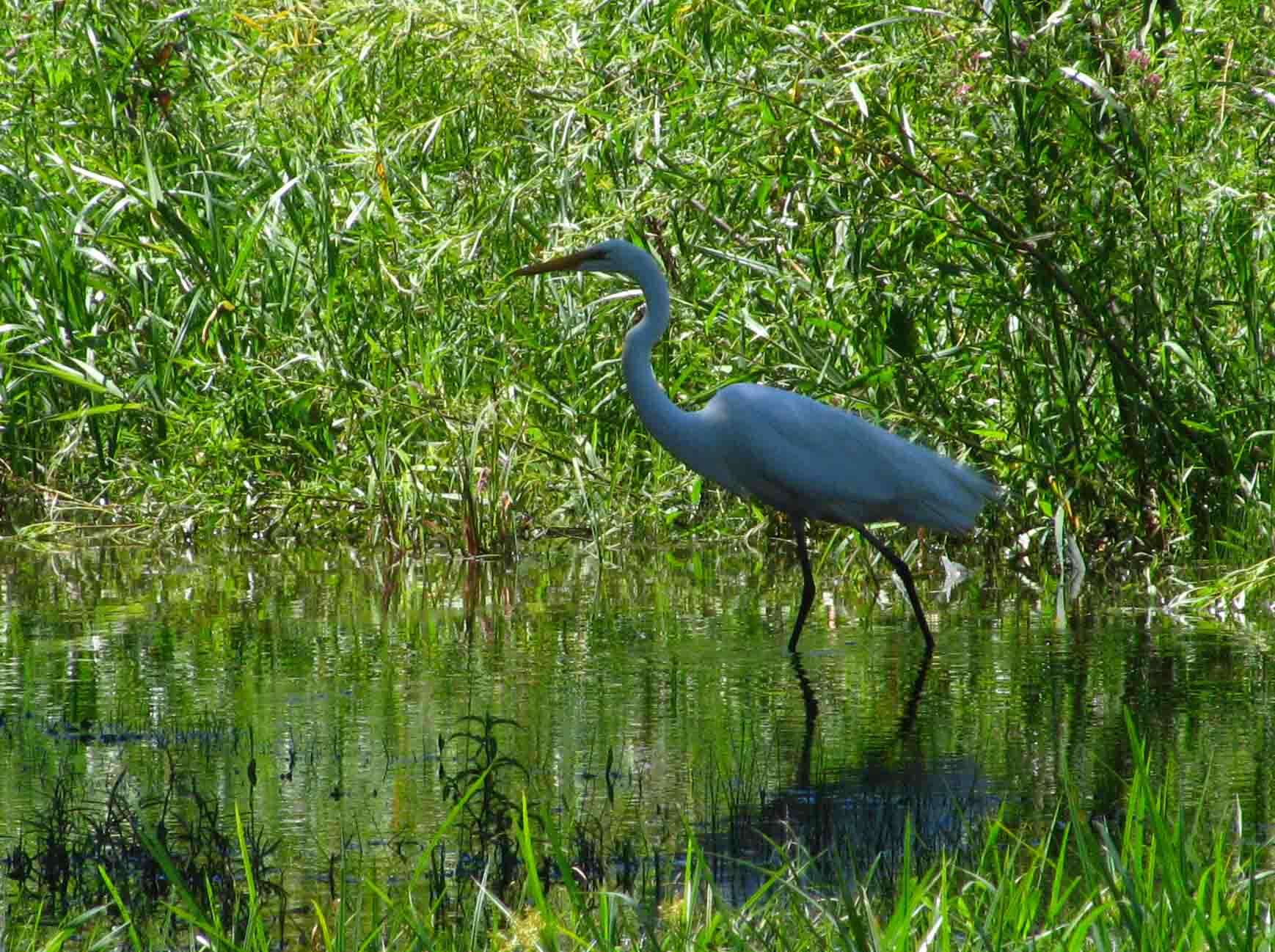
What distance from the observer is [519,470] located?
993cm

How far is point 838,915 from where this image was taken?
10.6 feet

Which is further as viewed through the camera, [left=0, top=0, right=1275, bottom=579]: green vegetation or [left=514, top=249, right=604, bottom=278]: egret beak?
[left=0, top=0, right=1275, bottom=579]: green vegetation

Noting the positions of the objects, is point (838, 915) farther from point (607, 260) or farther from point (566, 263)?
point (607, 260)

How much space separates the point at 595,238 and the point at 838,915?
5.61 metres

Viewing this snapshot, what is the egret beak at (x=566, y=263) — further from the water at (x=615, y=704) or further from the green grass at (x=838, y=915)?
the green grass at (x=838, y=915)

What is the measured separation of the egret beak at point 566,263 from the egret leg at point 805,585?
1.31 m

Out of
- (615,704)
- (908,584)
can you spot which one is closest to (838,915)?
(615,704)

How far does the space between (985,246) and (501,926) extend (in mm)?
4712

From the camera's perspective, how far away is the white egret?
7113 mm

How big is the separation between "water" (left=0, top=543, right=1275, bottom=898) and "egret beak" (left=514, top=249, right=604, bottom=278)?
1.38 meters

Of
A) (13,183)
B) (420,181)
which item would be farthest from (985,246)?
(13,183)

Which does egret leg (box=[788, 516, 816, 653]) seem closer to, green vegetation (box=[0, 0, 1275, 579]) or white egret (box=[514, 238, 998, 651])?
white egret (box=[514, 238, 998, 651])

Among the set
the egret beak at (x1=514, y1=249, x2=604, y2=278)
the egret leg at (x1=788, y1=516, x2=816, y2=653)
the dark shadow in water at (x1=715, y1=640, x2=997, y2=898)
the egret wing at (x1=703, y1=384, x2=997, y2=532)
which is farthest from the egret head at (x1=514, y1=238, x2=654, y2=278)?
the dark shadow in water at (x1=715, y1=640, x2=997, y2=898)

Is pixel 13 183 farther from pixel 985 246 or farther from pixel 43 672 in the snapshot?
pixel 985 246
